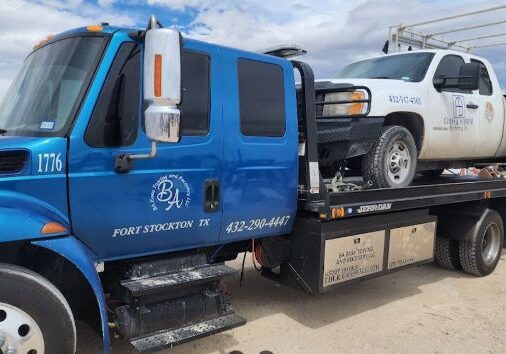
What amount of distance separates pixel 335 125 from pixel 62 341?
311 centimetres

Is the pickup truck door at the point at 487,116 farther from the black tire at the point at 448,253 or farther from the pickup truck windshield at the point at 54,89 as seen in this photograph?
the pickup truck windshield at the point at 54,89

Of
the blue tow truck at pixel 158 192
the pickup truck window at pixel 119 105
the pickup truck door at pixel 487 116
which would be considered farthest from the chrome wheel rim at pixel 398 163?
the pickup truck window at pixel 119 105

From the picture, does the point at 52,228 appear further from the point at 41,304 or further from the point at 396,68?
the point at 396,68

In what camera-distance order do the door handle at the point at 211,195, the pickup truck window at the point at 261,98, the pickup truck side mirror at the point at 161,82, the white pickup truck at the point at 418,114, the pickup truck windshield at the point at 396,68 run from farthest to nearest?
the pickup truck windshield at the point at 396,68
the white pickup truck at the point at 418,114
the pickup truck window at the point at 261,98
the door handle at the point at 211,195
the pickup truck side mirror at the point at 161,82

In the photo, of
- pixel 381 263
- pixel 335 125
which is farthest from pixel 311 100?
pixel 381 263

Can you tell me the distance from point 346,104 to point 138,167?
8.10 ft

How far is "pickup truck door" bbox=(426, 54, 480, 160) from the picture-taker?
18.8 feet

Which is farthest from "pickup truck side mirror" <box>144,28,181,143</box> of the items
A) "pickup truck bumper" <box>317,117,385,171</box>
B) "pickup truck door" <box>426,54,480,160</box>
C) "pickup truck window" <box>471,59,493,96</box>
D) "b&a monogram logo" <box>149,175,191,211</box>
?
"pickup truck window" <box>471,59,493,96</box>

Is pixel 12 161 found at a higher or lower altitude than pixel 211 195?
higher

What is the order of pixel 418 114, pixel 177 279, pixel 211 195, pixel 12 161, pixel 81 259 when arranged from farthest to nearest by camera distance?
pixel 418 114 < pixel 211 195 < pixel 177 279 < pixel 81 259 < pixel 12 161

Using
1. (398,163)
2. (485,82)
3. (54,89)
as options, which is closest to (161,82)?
(54,89)

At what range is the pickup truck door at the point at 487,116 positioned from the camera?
643 cm

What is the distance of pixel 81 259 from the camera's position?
3.00 m

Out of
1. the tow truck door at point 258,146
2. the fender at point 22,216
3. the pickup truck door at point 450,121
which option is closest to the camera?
the fender at point 22,216
